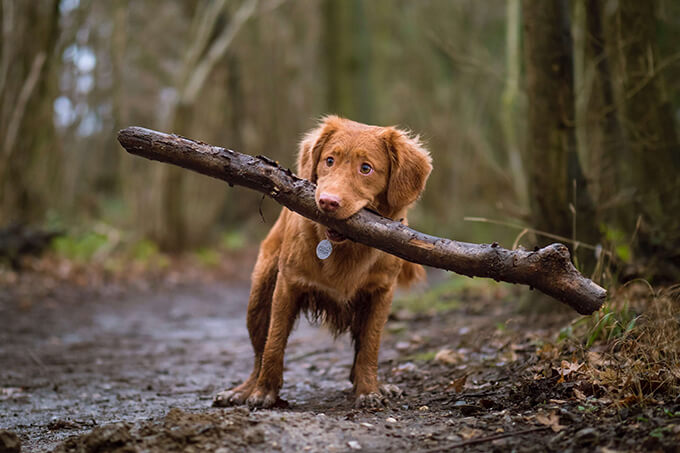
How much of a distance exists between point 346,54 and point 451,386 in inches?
503

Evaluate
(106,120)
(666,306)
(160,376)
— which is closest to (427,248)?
(666,306)

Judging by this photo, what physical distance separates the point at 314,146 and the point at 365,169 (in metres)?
0.45

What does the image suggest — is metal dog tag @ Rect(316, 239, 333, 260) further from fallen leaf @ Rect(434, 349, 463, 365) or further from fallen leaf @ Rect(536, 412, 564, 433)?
fallen leaf @ Rect(434, 349, 463, 365)

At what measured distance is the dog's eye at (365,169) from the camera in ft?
13.1

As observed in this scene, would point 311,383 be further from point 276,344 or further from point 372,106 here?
point 372,106

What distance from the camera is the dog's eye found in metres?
3.98

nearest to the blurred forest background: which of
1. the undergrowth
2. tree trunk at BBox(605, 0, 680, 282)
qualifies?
tree trunk at BBox(605, 0, 680, 282)

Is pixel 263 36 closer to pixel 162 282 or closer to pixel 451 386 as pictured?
pixel 162 282

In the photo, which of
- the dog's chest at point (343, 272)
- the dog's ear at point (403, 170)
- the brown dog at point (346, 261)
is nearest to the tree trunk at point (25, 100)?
the brown dog at point (346, 261)

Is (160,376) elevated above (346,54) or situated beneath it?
situated beneath

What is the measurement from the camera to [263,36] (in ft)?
70.8

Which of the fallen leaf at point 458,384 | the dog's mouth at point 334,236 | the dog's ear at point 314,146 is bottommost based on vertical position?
the fallen leaf at point 458,384

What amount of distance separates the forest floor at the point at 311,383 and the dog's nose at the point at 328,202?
114 cm

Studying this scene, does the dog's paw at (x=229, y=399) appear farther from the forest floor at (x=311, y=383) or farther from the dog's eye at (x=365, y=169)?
the dog's eye at (x=365, y=169)
